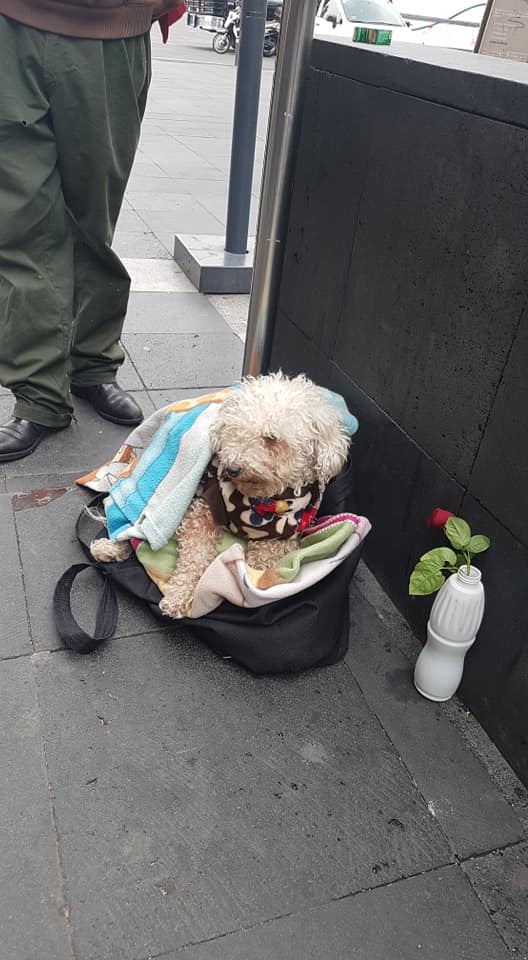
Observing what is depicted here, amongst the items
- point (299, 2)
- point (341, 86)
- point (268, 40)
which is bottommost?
point (268, 40)

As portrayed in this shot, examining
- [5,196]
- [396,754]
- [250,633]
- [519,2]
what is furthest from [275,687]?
[519,2]

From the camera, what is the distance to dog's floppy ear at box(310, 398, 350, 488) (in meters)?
2.07

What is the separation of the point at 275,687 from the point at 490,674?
2.00 ft

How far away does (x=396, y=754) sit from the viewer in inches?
79.5

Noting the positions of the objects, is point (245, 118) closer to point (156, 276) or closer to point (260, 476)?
point (156, 276)

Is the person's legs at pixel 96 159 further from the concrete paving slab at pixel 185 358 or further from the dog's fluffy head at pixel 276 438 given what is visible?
the dog's fluffy head at pixel 276 438

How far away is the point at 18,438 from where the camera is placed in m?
3.04

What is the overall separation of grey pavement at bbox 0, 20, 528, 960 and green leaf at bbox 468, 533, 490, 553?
1.71 ft

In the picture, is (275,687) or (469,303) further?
(275,687)

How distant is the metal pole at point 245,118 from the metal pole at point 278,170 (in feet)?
6.35

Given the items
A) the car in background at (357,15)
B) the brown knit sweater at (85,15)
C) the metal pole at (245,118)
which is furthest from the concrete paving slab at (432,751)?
the car in background at (357,15)

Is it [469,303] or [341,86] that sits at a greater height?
[341,86]

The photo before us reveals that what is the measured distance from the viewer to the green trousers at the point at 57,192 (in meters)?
2.64

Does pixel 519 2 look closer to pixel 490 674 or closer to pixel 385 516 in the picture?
pixel 385 516
